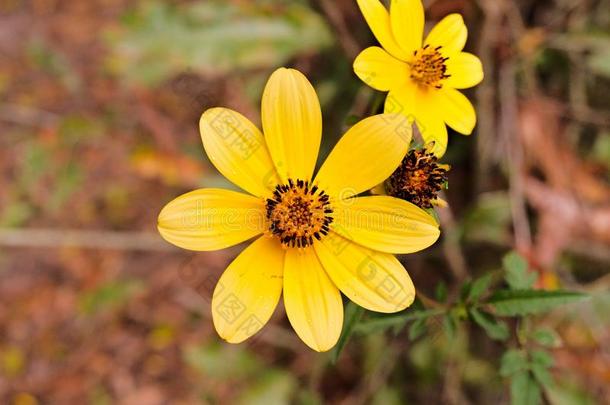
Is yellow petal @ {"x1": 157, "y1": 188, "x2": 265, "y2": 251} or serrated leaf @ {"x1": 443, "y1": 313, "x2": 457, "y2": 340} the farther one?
serrated leaf @ {"x1": 443, "y1": 313, "x2": 457, "y2": 340}

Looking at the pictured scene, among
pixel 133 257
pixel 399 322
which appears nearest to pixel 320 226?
pixel 399 322

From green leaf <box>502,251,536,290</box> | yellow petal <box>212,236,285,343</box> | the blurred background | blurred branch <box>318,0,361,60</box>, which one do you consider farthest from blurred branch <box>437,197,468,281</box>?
yellow petal <box>212,236,285,343</box>

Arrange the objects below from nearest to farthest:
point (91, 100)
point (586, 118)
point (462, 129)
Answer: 1. point (462, 129)
2. point (586, 118)
3. point (91, 100)

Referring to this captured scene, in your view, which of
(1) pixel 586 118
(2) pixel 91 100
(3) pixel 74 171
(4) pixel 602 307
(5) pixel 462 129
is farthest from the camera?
(2) pixel 91 100

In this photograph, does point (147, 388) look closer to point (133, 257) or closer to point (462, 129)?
point (133, 257)

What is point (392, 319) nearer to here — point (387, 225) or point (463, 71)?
point (387, 225)

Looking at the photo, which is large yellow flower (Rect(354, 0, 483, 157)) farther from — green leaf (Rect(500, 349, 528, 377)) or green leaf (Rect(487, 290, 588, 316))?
green leaf (Rect(500, 349, 528, 377))

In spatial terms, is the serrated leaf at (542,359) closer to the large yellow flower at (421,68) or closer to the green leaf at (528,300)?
the green leaf at (528,300)
